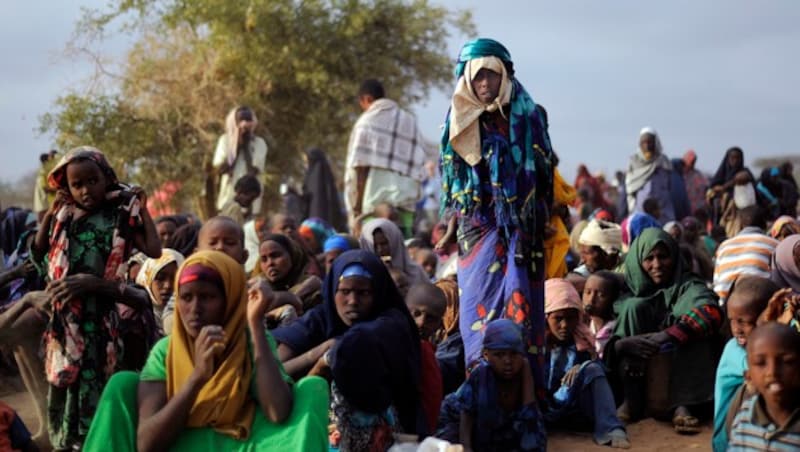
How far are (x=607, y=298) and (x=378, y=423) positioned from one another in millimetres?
2840

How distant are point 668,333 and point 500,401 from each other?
1552 mm

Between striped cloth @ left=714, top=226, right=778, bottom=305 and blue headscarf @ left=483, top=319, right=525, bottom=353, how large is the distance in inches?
89.2

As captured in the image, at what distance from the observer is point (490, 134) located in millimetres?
6684

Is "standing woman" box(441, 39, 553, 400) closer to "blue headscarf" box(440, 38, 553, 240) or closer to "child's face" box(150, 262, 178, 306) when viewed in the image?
"blue headscarf" box(440, 38, 553, 240)

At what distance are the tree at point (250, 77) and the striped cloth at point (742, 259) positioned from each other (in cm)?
849

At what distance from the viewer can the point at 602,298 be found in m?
7.80

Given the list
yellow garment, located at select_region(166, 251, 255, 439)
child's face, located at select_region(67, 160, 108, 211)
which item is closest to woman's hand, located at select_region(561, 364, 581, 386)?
yellow garment, located at select_region(166, 251, 255, 439)

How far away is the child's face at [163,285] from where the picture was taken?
7.70 meters

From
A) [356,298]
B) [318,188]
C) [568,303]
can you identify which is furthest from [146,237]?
[318,188]

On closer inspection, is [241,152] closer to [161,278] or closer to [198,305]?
[161,278]

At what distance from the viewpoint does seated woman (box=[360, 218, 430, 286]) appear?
901cm

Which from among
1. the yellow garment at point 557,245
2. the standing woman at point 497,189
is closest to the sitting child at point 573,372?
the standing woman at point 497,189

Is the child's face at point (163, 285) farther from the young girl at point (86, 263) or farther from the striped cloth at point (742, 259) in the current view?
the striped cloth at point (742, 259)

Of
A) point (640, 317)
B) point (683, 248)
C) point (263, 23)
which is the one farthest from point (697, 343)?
point (263, 23)
